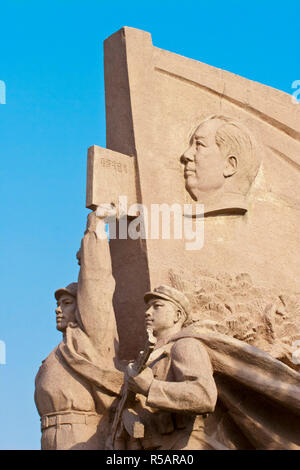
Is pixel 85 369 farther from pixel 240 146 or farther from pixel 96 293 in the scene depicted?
pixel 240 146

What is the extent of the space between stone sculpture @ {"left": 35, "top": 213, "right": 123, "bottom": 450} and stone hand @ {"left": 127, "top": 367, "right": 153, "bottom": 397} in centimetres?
44

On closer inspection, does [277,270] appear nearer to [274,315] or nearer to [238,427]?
[274,315]

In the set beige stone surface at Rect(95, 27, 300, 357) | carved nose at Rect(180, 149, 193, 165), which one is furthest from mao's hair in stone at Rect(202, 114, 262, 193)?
carved nose at Rect(180, 149, 193, 165)

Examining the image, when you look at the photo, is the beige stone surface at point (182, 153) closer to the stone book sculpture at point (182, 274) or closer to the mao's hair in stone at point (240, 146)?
the stone book sculpture at point (182, 274)

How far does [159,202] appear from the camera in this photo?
7.62 meters

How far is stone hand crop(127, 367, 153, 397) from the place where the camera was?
20.0 ft

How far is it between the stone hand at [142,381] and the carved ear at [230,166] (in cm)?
257

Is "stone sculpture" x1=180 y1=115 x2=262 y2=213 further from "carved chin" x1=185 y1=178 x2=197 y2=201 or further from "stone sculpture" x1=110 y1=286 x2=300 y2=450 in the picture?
"stone sculpture" x1=110 y1=286 x2=300 y2=450

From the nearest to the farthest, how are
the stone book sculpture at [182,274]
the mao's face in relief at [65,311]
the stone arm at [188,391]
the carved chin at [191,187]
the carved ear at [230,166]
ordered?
the stone arm at [188,391] → the stone book sculpture at [182,274] → the mao's face in relief at [65,311] → the carved chin at [191,187] → the carved ear at [230,166]

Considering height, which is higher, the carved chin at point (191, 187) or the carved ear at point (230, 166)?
the carved ear at point (230, 166)

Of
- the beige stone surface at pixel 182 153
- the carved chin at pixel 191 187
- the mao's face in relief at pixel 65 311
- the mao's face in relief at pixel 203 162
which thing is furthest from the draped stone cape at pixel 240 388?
the mao's face in relief at pixel 203 162

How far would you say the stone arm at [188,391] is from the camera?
19.7ft

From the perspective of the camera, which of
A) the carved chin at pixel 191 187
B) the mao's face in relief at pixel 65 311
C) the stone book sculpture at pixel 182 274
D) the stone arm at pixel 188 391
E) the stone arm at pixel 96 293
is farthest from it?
the carved chin at pixel 191 187

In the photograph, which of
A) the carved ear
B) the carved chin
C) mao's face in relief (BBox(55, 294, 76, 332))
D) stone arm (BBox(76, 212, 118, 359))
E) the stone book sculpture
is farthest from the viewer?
the carved ear
